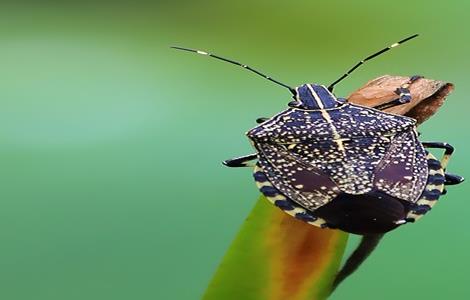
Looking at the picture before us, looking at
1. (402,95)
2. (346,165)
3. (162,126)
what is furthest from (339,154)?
(162,126)

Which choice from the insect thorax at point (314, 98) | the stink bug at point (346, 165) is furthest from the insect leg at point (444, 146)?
the insect thorax at point (314, 98)

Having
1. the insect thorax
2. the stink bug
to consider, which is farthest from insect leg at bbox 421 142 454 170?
the insect thorax

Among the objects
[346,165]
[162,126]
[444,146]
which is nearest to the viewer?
[346,165]

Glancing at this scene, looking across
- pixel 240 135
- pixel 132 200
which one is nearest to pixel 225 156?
Answer: pixel 240 135

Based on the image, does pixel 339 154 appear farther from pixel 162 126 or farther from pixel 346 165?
pixel 162 126

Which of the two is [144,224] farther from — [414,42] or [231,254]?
[414,42]

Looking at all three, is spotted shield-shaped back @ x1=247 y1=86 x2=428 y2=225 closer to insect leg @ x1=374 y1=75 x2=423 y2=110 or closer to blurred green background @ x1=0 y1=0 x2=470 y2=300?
insect leg @ x1=374 y1=75 x2=423 y2=110

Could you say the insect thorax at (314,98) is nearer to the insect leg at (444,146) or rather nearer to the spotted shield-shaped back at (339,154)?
the spotted shield-shaped back at (339,154)
